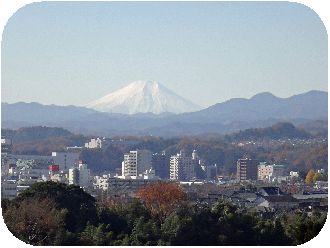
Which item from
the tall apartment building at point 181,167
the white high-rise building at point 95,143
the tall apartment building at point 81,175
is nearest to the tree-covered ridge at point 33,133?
the white high-rise building at point 95,143

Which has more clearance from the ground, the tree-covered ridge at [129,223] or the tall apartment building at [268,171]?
the tall apartment building at [268,171]

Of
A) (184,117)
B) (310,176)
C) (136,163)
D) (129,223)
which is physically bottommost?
(129,223)

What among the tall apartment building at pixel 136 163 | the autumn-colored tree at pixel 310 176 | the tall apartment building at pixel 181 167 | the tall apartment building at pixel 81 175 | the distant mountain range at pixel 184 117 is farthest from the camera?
the autumn-colored tree at pixel 310 176

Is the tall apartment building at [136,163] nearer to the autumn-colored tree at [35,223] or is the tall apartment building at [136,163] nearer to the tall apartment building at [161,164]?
the tall apartment building at [161,164]

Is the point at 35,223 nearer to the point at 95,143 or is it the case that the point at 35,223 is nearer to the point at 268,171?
the point at 95,143

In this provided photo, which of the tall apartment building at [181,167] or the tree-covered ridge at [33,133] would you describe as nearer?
the tree-covered ridge at [33,133]

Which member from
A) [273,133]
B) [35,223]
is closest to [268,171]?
[273,133]

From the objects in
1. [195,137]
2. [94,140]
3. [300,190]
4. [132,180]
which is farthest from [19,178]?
[300,190]
